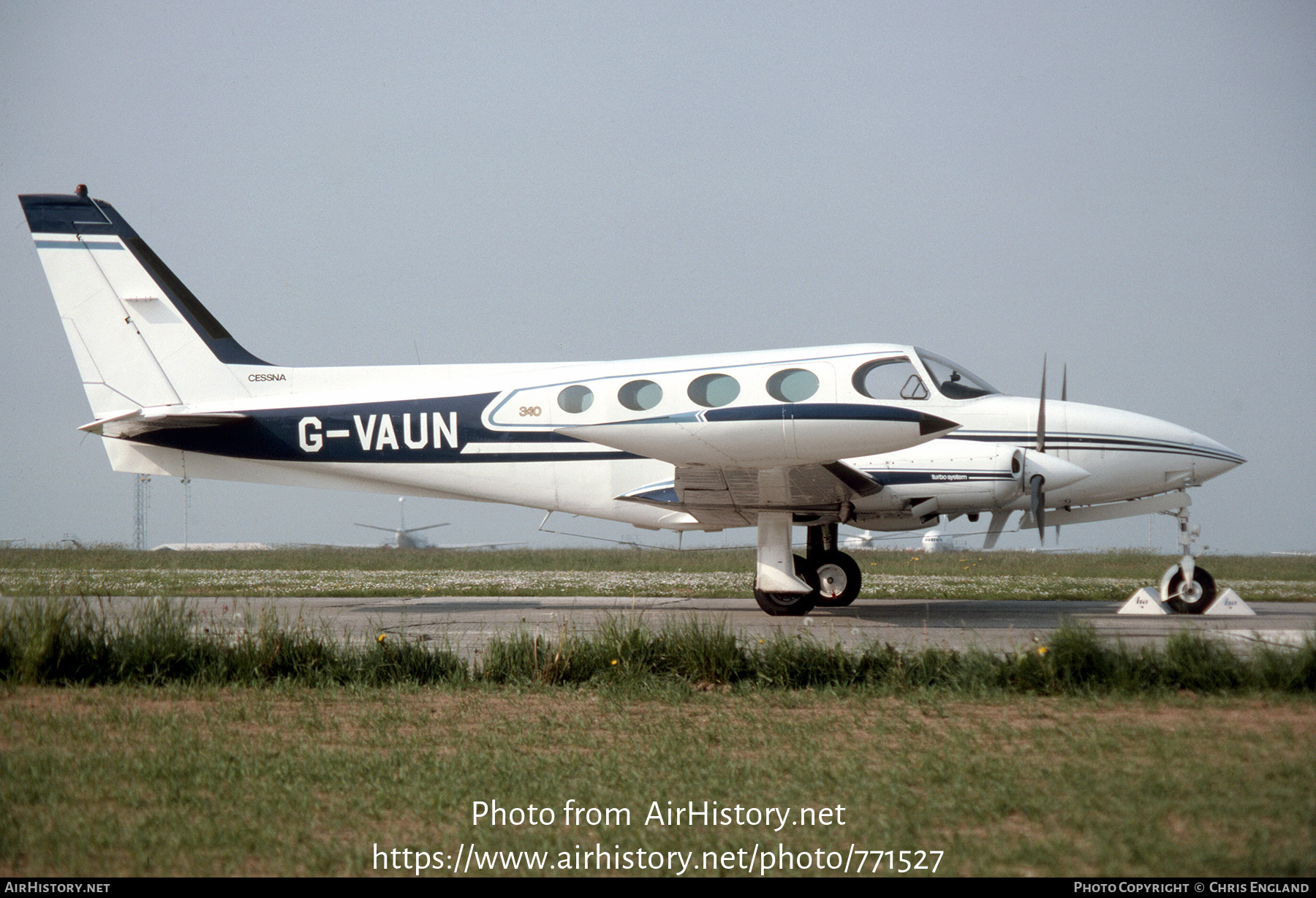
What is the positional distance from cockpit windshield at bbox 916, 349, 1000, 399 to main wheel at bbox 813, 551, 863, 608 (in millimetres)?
2879

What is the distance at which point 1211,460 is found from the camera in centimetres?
1295

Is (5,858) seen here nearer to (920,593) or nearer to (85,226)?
(85,226)

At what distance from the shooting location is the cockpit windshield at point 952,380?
505 inches

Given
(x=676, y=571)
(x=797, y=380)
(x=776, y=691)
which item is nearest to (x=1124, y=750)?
(x=776, y=691)

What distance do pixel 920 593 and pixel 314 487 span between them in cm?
1112

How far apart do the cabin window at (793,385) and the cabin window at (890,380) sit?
0.59 metres

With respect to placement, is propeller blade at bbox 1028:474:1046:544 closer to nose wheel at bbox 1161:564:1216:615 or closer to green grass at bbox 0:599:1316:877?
nose wheel at bbox 1161:564:1216:615

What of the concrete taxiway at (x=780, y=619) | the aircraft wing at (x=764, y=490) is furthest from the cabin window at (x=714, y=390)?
the concrete taxiway at (x=780, y=619)

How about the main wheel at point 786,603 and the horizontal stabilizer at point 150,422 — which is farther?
the horizontal stabilizer at point 150,422

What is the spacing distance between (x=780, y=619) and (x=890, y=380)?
358 centimetres

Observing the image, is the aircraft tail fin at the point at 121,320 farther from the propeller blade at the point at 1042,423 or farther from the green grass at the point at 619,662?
the propeller blade at the point at 1042,423

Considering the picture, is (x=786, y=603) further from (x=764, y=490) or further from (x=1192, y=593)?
(x=1192, y=593)

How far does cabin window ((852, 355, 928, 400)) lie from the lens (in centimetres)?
1247

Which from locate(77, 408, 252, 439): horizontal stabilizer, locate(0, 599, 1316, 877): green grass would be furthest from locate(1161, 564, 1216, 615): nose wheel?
locate(77, 408, 252, 439): horizontal stabilizer
